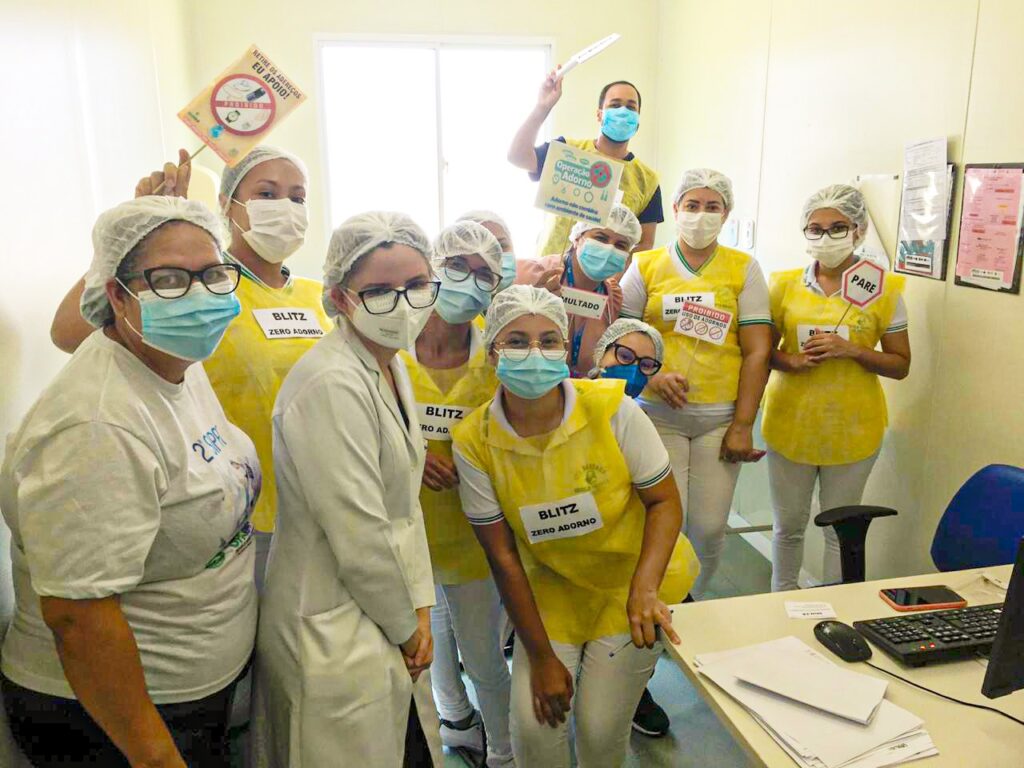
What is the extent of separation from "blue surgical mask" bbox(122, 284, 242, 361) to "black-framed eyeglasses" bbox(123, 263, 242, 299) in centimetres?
1

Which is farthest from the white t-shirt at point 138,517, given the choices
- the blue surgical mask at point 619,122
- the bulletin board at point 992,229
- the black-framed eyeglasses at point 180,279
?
the bulletin board at point 992,229

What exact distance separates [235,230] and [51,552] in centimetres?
108

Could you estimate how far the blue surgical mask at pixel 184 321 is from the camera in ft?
3.62

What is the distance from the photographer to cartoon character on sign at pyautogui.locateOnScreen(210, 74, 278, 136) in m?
1.66

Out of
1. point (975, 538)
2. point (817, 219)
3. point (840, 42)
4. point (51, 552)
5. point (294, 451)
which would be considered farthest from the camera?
point (840, 42)

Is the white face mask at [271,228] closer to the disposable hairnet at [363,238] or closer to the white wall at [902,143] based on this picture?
the disposable hairnet at [363,238]

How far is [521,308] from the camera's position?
1716 millimetres

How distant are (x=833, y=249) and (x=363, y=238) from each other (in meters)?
1.78

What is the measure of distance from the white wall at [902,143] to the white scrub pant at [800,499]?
256 millimetres

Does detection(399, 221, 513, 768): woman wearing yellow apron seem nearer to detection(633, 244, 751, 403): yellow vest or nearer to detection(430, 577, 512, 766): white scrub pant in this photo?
detection(430, 577, 512, 766): white scrub pant

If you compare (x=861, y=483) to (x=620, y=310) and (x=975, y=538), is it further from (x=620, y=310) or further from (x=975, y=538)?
(x=620, y=310)

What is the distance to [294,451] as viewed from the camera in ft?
4.18

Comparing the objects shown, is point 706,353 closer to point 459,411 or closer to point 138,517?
point 459,411

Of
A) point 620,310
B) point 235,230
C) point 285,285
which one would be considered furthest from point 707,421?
point 235,230
